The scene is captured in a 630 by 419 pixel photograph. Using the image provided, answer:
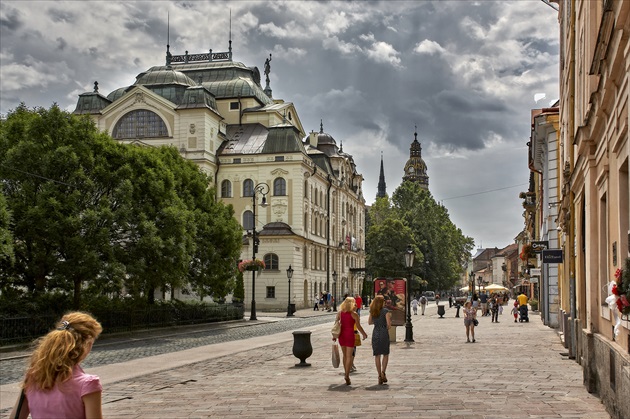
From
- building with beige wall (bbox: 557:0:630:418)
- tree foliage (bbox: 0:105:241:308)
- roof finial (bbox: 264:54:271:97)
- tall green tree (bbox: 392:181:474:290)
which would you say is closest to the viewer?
building with beige wall (bbox: 557:0:630:418)

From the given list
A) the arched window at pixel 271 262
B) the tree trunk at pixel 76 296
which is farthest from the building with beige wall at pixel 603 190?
the arched window at pixel 271 262

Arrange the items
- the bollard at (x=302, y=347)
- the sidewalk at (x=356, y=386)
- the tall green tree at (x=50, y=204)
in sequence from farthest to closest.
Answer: the tall green tree at (x=50, y=204), the bollard at (x=302, y=347), the sidewalk at (x=356, y=386)

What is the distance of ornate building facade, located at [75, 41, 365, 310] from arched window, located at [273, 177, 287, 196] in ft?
0.27

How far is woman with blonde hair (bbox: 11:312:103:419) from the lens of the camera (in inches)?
156

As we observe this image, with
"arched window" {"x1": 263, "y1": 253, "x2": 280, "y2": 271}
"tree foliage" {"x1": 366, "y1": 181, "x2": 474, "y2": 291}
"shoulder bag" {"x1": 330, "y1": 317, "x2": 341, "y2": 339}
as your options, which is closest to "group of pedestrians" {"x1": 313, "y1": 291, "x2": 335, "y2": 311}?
"arched window" {"x1": 263, "y1": 253, "x2": 280, "y2": 271}

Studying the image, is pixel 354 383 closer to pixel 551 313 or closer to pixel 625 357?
pixel 625 357

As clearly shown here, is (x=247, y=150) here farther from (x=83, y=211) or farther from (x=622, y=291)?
(x=622, y=291)

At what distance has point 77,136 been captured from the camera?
1055 inches

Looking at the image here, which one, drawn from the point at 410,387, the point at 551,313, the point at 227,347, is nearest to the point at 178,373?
the point at 410,387

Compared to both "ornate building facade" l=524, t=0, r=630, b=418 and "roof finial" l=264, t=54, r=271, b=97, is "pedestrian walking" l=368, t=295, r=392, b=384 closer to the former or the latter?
"ornate building facade" l=524, t=0, r=630, b=418

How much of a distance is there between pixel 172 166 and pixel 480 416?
84.5 ft

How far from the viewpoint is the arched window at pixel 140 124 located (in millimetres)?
60156

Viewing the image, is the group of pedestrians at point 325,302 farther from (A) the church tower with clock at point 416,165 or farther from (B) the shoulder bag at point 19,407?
(A) the church tower with clock at point 416,165

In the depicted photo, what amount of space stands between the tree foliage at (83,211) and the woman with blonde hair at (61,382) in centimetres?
1995
